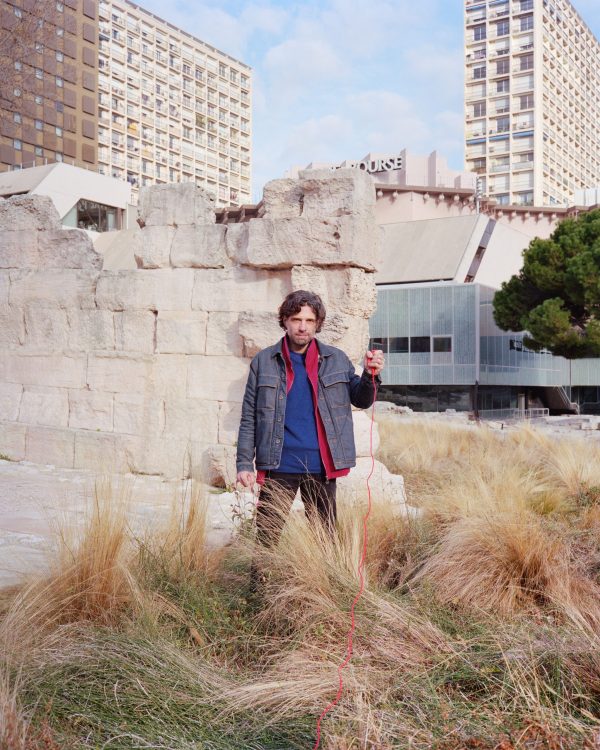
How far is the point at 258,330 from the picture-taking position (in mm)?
7281

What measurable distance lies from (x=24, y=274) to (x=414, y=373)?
2159cm

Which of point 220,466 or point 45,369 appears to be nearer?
point 220,466

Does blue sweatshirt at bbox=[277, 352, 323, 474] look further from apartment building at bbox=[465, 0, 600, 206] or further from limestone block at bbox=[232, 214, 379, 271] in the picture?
apartment building at bbox=[465, 0, 600, 206]

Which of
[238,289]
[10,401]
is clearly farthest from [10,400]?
[238,289]

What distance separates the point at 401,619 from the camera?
10.3 feet

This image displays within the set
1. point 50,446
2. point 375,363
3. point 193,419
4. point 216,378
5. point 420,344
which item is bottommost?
point 50,446

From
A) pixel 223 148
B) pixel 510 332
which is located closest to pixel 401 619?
pixel 510 332

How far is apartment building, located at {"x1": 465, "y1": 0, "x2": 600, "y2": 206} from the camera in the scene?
74.6m

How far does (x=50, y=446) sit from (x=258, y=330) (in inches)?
118

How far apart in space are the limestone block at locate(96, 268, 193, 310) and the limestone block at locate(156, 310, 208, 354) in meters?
0.11

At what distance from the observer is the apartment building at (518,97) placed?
7462 cm

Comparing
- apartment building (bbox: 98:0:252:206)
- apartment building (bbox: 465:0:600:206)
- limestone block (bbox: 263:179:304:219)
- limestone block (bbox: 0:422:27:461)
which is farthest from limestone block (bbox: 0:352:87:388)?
apartment building (bbox: 465:0:600:206)

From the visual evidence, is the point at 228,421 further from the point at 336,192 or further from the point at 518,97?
the point at 518,97

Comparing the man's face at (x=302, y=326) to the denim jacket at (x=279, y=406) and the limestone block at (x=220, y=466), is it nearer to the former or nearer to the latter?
the denim jacket at (x=279, y=406)
